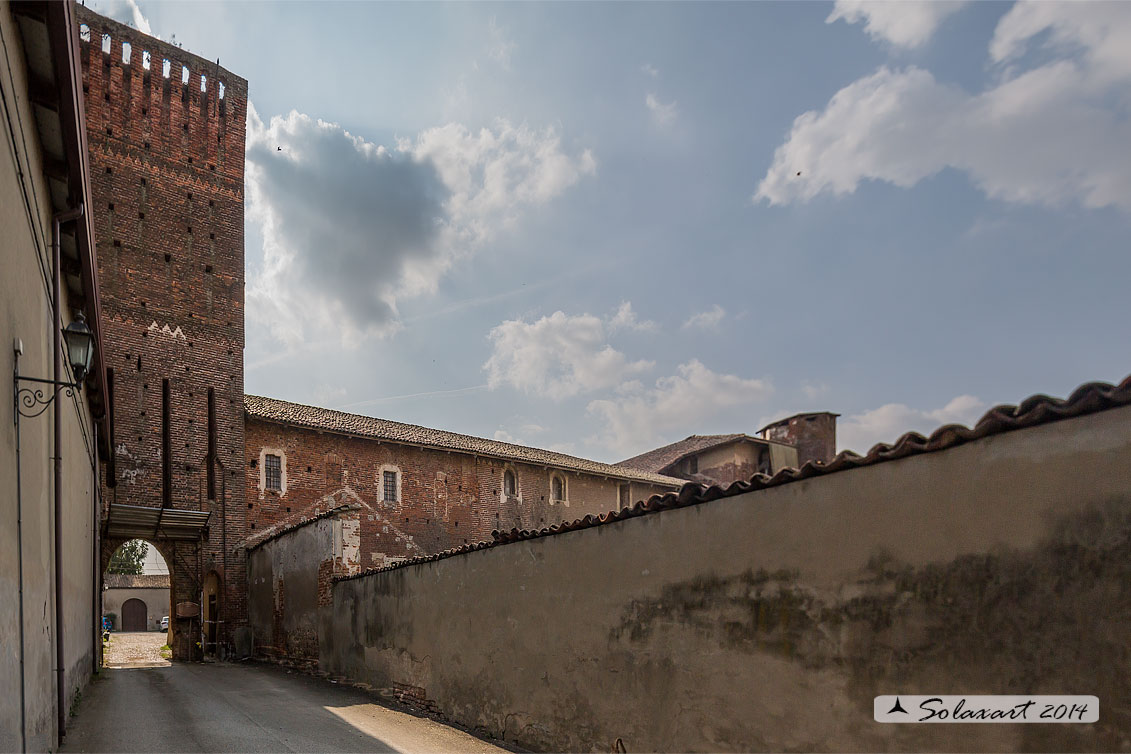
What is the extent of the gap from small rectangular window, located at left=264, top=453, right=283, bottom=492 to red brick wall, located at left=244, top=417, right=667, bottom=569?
193 millimetres

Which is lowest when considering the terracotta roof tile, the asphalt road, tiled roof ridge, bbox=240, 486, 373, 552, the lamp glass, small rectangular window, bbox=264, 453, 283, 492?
the terracotta roof tile

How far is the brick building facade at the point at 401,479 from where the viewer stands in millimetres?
22359

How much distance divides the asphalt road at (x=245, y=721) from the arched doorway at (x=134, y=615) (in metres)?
37.2

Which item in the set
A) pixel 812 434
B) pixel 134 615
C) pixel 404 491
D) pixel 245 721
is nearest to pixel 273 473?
pixel 404 491

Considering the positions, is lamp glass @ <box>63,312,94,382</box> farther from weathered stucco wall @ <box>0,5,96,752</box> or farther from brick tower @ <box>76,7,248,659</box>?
brick tower @ <box>76,7,248,659</box>

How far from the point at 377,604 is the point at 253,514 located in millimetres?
10082

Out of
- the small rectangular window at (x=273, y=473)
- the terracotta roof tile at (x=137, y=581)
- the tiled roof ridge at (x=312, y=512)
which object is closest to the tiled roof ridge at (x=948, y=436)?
the tiled roof ridge at (x=312, y=512)

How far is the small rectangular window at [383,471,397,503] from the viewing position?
24422mm

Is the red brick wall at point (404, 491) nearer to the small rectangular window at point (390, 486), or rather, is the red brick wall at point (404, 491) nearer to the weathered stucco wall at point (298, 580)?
the small rectangular window at point (390, 486)

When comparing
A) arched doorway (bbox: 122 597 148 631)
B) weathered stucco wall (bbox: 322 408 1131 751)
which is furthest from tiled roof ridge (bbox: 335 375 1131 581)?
arched doorway (bbox: 122 597 148 631)

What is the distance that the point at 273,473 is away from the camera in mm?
22312

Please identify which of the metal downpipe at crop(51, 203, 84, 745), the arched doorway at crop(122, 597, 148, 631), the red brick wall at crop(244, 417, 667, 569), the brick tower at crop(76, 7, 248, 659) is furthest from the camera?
the arched doorway at crop(122, 597, 148, 631)

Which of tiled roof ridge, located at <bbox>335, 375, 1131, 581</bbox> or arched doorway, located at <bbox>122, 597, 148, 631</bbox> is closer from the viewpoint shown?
tiled roof ridge, located at <bbox>335, 375, 1131, 581</bbox>

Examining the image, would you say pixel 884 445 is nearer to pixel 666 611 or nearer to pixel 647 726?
pixel 666 611
